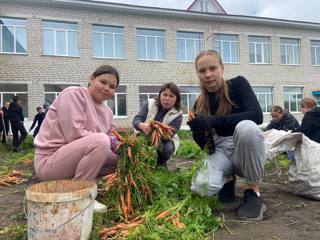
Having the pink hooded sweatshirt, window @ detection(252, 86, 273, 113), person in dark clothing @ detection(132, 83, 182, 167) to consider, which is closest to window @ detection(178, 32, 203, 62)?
window @ detection(252, 86, 273, 113)

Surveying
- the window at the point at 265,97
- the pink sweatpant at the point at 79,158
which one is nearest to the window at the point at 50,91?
the window at the point at 265,97

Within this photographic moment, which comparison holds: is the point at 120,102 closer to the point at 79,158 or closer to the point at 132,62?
the point at 132,62

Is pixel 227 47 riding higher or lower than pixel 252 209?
higher

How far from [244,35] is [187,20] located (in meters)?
3.84

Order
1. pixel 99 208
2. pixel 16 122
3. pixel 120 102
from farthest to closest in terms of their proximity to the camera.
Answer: pixel 120 102 < pixel 16 122 < pixel 99 208

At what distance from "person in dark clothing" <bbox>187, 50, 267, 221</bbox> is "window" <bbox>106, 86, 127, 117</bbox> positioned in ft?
44.2

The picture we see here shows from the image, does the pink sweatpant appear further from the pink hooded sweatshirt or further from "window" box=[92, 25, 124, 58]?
"window" box=[92, 25, 124, 58]

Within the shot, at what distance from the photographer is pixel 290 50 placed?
68.5 ft

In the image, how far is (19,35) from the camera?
15.0 metres

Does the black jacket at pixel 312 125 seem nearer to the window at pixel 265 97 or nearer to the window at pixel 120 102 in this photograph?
the window at pixel 120 102

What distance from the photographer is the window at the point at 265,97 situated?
65.4ft

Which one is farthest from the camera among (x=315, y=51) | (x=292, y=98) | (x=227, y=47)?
Result: (x=315, y=51)

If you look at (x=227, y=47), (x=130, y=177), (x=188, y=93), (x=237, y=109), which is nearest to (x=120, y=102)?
(x=188, y=93)

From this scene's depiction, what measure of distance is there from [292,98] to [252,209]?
19873 millimetres
